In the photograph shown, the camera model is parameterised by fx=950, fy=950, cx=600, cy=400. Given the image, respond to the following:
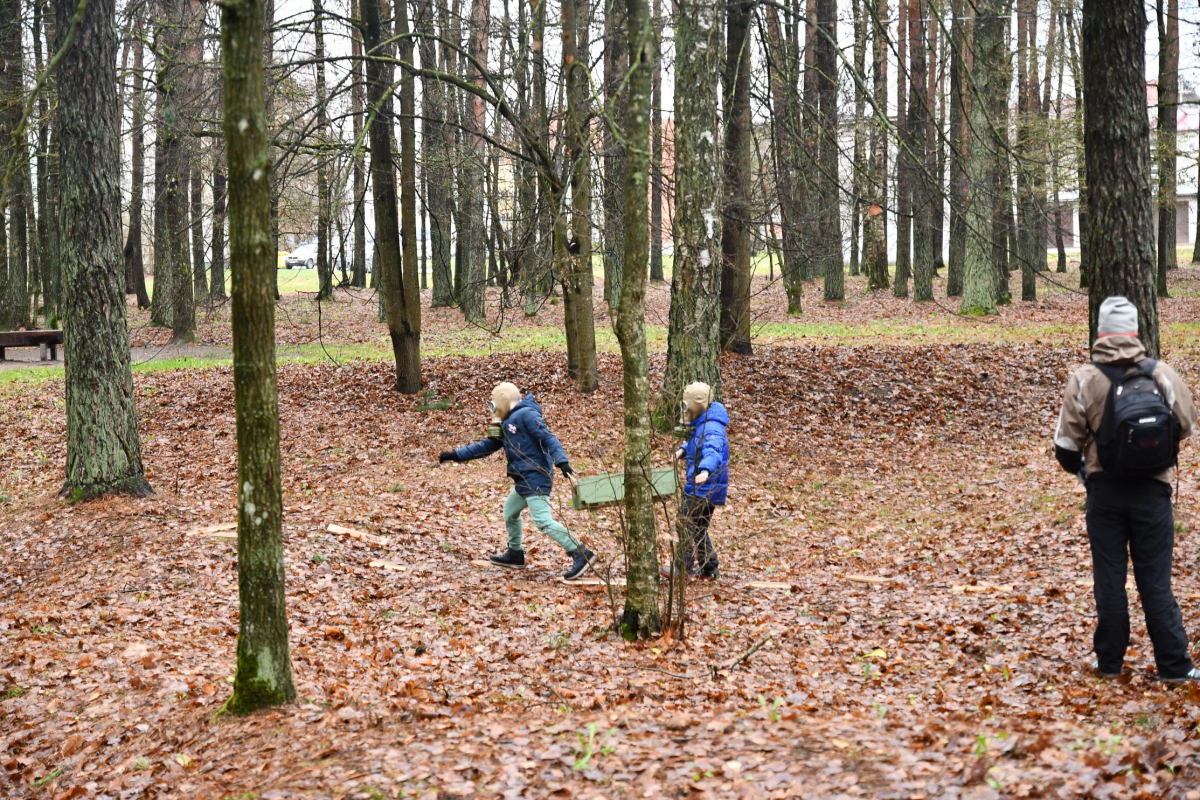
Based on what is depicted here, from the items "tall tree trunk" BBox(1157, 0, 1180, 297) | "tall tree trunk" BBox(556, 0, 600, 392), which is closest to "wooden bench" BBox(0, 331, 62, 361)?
"tall tree trunk" BBox(556, 0, 600, 392)

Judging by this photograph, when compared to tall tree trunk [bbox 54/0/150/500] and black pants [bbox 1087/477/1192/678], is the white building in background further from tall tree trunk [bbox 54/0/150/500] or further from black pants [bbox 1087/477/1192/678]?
tall tree trunk [bbox 54/0/150/500]

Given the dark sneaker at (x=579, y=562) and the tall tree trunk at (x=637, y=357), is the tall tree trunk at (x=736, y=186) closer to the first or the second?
the dark sneaker at (x=579, y=562)

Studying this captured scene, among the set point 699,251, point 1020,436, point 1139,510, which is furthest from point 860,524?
point 1139,510

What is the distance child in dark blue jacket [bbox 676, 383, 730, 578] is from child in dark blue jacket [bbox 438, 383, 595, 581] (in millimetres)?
1028

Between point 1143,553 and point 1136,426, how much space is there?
29.3 inches

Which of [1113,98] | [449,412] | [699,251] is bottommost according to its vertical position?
[449,412]

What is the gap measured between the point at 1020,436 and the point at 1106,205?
5965 millimetres

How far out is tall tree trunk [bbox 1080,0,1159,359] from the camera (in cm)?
768

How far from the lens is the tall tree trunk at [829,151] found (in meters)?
12.4

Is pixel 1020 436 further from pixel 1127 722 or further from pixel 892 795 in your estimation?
pixel 892 795

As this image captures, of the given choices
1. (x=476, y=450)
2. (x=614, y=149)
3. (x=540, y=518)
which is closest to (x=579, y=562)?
(x=540, y=518)

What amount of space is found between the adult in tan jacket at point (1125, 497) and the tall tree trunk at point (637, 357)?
247 cm

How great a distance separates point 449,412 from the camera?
14.4 meters

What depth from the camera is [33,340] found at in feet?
66.1
